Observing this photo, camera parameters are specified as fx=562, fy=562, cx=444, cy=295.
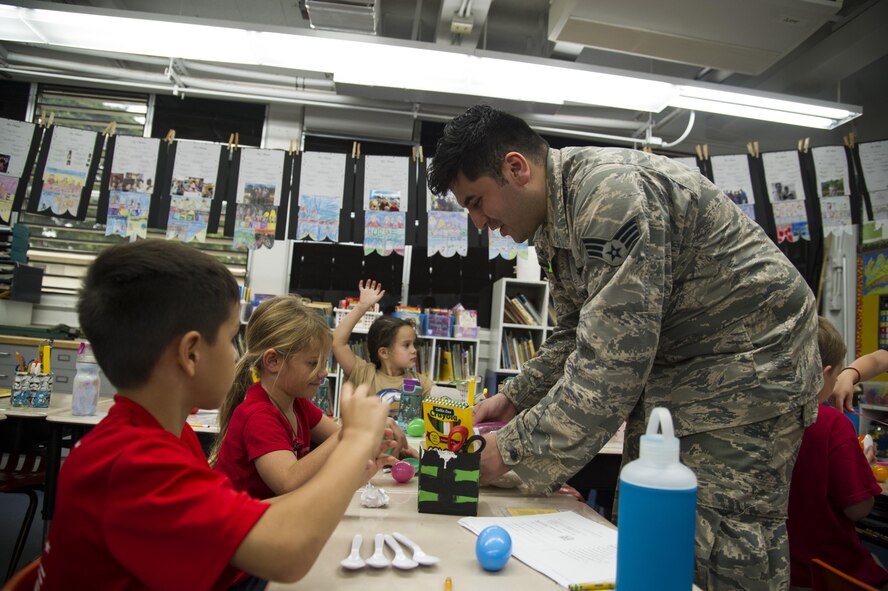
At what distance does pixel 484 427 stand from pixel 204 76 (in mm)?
5068

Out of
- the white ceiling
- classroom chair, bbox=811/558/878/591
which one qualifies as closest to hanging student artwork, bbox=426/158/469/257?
the white ceiling

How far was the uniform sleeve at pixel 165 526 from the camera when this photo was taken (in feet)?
2.10

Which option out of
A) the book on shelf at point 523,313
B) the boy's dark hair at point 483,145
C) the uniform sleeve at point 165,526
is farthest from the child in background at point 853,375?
the book on shelf at point 523,313

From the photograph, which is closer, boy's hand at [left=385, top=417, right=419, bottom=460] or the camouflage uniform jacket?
the camouflage uniform jacket

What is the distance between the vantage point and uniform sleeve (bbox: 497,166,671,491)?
3.29 ft

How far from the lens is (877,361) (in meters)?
2.07

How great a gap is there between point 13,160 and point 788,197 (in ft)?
19.1

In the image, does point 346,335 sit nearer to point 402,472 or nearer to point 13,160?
point 402,472

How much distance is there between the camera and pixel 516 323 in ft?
17.0

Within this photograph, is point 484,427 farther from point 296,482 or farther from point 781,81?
point 781,81

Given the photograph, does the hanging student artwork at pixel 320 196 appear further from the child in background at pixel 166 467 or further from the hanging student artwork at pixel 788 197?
the child in background at pixel 166 467

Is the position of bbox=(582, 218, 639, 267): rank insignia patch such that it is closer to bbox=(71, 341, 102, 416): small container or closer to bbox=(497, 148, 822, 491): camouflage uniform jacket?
bbox=(497, 148, 822, 491): camouflage uniform jacket

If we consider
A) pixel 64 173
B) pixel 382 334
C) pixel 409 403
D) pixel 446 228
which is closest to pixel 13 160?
pixel 64 173

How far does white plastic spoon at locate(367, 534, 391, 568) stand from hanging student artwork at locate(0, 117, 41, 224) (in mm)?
4637
